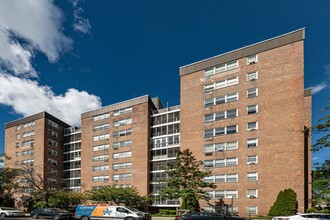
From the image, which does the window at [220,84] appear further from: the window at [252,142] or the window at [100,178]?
the window at [100,178]

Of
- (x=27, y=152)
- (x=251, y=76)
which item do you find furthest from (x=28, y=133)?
(x=251, y=76)

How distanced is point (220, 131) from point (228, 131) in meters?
1.18

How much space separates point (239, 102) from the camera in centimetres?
3656

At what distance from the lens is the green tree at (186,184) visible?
28828mm

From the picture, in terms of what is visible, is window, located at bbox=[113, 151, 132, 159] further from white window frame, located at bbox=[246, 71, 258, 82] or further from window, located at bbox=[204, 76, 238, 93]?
white window frame, located at bbox=[246, 71, 258, 82]

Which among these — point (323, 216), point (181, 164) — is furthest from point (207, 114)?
point (323, 216)

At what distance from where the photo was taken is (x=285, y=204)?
2930cm

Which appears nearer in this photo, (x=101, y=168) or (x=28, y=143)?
(x=101, y=168)

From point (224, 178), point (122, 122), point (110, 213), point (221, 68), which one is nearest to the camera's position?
point (110, 213)

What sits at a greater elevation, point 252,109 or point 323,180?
point 252,109

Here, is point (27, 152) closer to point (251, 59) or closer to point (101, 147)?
point (101, 147)

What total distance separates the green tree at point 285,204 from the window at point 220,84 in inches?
618

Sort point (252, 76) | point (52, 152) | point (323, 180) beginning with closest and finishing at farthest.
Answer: point (323, 180), point (252, 76), point (52, 152)

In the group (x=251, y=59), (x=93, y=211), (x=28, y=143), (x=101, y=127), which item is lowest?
(x=93, y=211)
